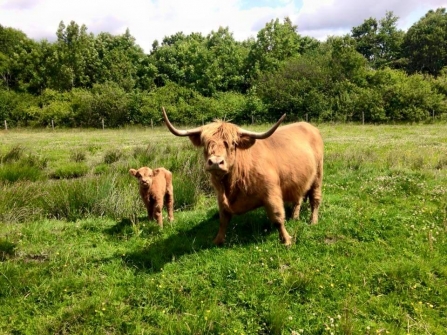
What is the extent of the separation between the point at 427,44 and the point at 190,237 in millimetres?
59099

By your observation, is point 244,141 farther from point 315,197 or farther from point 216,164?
point 315,197

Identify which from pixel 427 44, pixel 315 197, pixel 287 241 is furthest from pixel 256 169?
pixel 427 44

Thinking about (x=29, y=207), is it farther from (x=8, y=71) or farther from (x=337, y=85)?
(x=8, y=71)

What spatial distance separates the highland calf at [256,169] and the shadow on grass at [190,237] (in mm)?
268

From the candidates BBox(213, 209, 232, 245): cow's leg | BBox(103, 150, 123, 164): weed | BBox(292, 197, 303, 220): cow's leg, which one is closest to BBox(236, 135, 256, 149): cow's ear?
BBox(213, 209, 232, 245): cow's leg

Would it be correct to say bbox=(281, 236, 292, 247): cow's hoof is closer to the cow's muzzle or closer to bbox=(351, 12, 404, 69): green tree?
the cow's muzzle

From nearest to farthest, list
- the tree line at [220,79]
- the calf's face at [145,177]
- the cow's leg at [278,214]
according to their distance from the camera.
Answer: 1. the cow's leg at [278,214]
2. the calf's face at [145,177]
3. the tree line at [220,79]

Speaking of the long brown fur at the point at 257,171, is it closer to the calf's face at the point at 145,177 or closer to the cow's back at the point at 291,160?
the cow's back at the point at 291,160

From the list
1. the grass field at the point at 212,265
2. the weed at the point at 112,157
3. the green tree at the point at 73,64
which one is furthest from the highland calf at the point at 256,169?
the green tree at the point at 73,64

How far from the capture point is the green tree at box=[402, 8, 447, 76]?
50781mm

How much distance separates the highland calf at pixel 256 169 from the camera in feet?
13.1

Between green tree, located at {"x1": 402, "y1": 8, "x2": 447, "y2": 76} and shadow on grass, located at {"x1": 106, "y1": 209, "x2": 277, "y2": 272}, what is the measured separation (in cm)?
5617

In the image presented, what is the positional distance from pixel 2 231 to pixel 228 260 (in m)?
3.47

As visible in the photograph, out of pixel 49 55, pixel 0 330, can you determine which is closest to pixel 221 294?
pixel 0 330
